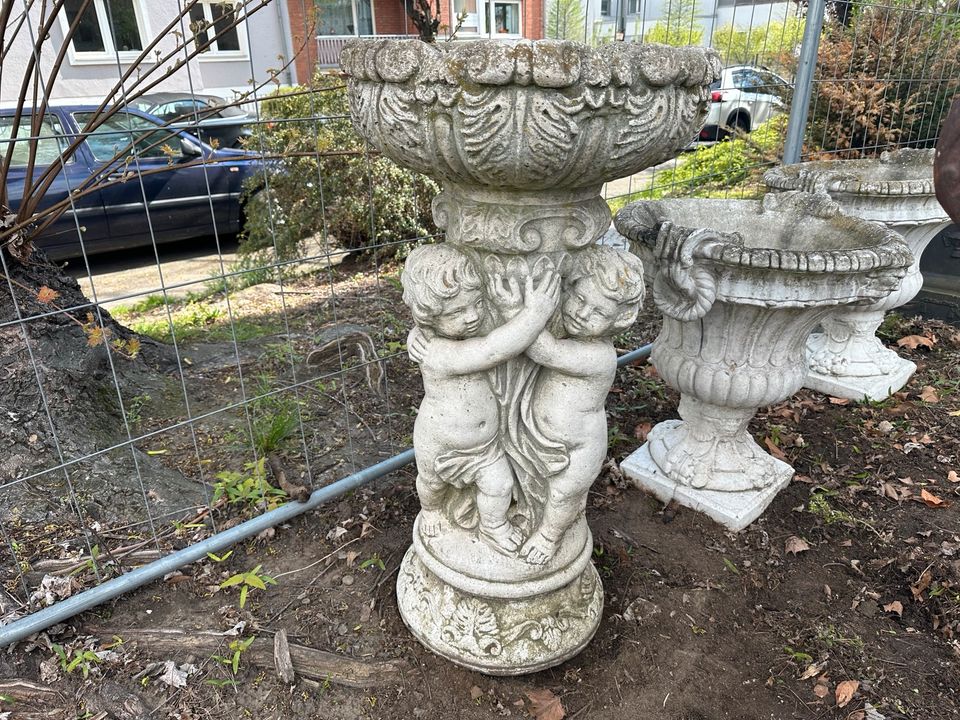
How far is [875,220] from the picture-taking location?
323cm

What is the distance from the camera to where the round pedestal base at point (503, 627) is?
78.5 inches

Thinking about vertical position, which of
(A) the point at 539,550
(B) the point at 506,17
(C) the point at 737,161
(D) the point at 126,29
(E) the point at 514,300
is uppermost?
(D) the point at 126,29

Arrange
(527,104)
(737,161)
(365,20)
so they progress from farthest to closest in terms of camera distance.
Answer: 1. (365,20)
2. (737,161)
3. (527,104)

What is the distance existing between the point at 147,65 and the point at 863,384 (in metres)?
6.91

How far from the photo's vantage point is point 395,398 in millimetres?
3439

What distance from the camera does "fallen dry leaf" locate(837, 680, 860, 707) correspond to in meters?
1.95

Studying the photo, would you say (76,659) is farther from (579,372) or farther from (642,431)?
(642,431)

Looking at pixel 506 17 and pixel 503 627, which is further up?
pixel 506 17

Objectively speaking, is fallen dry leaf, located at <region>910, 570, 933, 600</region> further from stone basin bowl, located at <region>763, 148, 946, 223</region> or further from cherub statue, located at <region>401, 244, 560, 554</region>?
stone basin bowl, located at <region>763, 148, 946, 223</region>

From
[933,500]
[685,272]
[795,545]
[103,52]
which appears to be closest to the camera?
[685,272]

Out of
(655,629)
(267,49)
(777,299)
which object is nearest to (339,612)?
(655,629)

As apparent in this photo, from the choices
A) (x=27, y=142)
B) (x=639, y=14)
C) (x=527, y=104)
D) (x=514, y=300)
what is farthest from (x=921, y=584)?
(x=27, y=142)

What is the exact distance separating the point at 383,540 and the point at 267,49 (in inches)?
460

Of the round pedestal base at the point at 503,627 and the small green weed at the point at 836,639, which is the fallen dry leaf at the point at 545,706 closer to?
the round pedestal base at the point at 503,627
